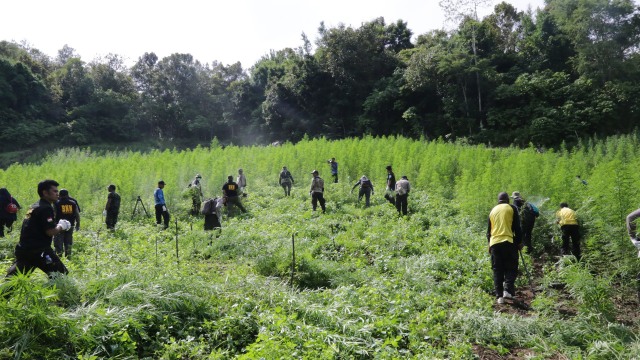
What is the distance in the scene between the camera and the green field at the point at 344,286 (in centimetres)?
380

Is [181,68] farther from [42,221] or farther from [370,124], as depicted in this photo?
[42,221]

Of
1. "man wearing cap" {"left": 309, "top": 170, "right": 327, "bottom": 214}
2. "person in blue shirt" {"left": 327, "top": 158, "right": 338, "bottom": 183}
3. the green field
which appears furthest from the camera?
"person in blue shirt" {"left": 327, "top": 158, "right": 338, "bottom": 183}

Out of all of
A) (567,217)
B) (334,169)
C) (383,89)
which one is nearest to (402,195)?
(567,217)

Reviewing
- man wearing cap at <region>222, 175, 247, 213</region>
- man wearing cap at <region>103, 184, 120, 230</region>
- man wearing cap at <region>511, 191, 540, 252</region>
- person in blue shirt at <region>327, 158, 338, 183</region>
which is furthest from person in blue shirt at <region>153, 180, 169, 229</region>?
man wearing cap at <region>511, 191, 540, 252</region>

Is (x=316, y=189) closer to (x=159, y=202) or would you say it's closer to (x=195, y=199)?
(x=195, y=199)

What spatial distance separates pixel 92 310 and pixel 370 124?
29.5 meters

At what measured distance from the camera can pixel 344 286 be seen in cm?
576

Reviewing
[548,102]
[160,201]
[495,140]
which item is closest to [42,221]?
[160,201]

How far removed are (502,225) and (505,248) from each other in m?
0.34

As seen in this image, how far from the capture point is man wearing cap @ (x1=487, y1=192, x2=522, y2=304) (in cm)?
576

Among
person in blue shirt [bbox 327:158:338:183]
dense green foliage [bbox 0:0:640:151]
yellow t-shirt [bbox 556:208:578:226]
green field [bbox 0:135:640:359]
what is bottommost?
green field [bbox 0:135:640:359]

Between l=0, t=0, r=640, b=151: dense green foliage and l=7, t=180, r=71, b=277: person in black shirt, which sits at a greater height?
l=0, t=0, r=640, b=151: dense green foliage

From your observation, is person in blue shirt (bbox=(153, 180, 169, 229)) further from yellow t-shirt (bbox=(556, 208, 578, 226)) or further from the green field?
yellow t-shirt (bbox=(556, 208, 578, 226))

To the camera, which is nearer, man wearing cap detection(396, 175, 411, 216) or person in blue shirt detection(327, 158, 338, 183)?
man wearing cap detection(396, 175, 411, 216)
